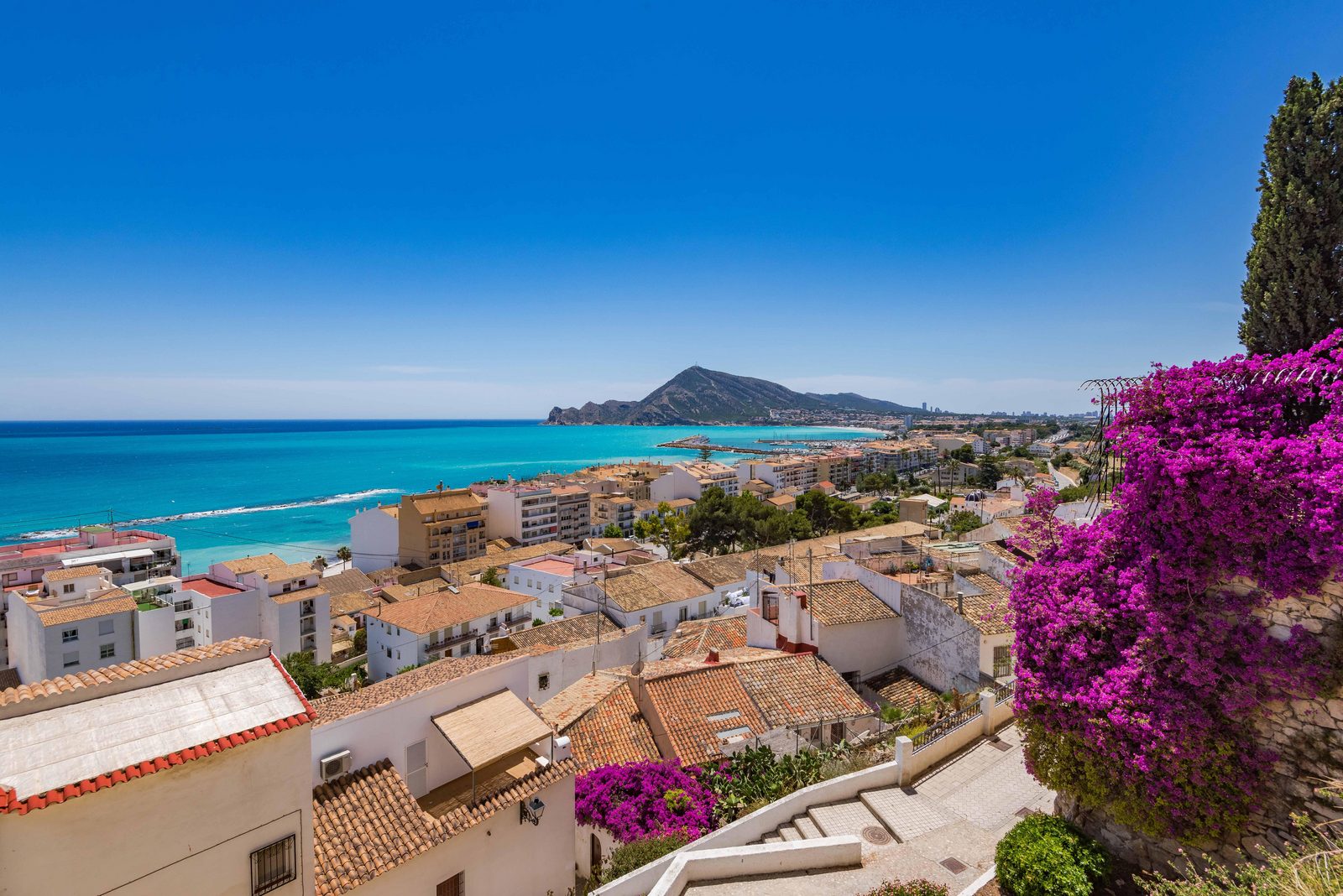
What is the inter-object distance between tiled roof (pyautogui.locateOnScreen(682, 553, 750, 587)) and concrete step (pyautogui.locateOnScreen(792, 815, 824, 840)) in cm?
2448

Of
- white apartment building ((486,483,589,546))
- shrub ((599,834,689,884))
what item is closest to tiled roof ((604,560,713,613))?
shrub ((599,834,689,884))

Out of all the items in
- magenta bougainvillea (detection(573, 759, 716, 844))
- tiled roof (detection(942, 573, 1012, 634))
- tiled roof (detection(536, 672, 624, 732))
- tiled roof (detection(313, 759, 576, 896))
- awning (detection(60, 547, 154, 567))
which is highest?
tiled roof (detection(942, 573, 1012, 634))

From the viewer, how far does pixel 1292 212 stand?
286 inches

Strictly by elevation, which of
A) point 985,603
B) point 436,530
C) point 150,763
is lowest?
point 436,530

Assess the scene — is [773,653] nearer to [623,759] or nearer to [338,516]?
[623,759]

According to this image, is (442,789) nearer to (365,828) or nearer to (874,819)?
(365,828)

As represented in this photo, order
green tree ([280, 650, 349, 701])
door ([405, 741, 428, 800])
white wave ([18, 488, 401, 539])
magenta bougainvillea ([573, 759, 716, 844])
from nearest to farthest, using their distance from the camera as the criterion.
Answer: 1. door ([405, 741, 428, 800])
2. magenta bougainvillea ([573, 759, 716, 844])
3. green tree ([280, 650, 349, 701])
4. white wave ([18, 488, 401, 539])

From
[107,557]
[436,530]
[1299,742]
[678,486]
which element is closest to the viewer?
[1299,742]

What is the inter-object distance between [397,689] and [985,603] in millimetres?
13254

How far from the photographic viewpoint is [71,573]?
34.3m

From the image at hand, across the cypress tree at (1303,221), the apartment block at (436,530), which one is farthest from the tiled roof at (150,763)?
the apartment block at (436,530)

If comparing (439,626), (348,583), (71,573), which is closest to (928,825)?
(439,626)

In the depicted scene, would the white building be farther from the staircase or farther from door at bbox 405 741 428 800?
the staircase

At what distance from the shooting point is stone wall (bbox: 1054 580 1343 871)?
Answer: 5.93 metres
